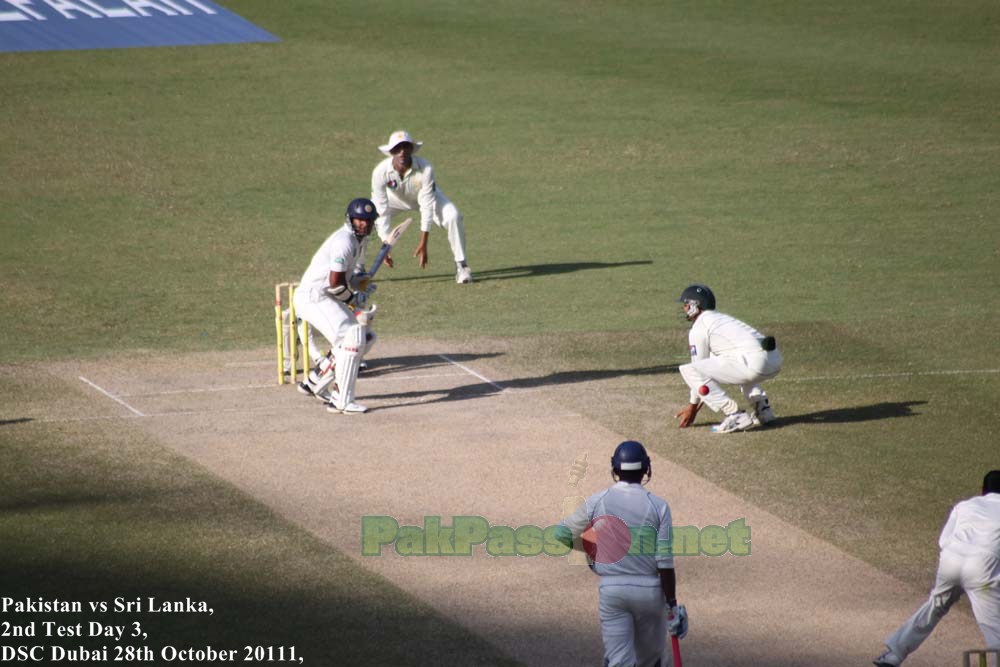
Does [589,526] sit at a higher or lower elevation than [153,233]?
lower

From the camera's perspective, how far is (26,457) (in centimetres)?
1312

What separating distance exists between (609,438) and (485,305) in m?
6.30

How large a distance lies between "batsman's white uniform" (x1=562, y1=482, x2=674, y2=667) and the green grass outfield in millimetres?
3290

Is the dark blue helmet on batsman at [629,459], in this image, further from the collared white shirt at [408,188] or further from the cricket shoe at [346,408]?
the collared white shirt at [408,188]

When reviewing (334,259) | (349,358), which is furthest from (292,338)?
(349,358)

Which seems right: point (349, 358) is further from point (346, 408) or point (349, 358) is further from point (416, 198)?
point (416, 198)

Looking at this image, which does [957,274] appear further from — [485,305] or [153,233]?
[153,233]

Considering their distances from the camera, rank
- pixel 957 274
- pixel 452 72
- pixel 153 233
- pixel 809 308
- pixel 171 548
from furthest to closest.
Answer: pixel 452 72 → pixel 153 233 → pixel 957 274 → pixel 809 308 → pixel 171 548

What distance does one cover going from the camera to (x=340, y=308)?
1510 centimetres

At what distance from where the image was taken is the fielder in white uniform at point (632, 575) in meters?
8.23

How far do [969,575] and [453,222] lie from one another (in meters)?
12.8

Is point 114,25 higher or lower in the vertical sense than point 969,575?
higher

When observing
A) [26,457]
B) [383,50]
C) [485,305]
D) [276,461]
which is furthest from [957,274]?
[383,50]

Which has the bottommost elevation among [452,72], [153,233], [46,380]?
[46,380]
